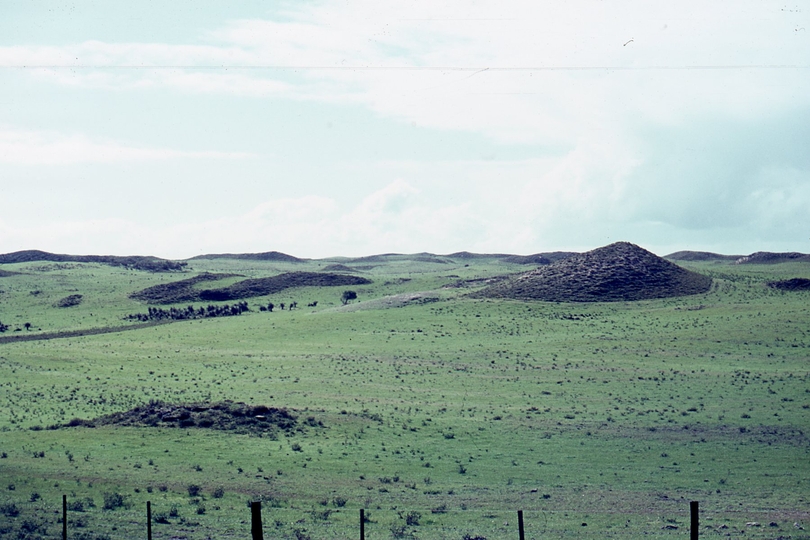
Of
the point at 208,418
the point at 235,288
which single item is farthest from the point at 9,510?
the point at 235,288

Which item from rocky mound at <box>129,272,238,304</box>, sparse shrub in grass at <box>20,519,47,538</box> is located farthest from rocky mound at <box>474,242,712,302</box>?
sparse shrub in grass at <box>20,519,47,538</box>

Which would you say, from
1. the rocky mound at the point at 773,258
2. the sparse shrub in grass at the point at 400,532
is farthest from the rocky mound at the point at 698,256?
the sparse shrub in grass at the point at 400,532

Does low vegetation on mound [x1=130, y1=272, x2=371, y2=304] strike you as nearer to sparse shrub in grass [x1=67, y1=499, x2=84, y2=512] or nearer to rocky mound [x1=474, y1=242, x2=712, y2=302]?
rocky mound [x1=474, y1=242, x2=712, y2=302]

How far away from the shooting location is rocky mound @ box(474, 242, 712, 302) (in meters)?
86.9

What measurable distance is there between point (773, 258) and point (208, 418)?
138m

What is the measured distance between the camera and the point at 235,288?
122m

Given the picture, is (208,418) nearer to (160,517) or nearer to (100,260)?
(160,517)

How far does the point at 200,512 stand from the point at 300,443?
10.9m

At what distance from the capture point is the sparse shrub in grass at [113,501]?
857 inches

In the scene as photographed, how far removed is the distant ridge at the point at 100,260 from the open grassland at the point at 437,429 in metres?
100

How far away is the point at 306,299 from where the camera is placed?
110375 millimetres

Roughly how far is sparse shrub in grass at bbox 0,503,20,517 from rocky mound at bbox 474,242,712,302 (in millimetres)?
68598

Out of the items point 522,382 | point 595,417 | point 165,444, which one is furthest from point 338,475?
point 522,382

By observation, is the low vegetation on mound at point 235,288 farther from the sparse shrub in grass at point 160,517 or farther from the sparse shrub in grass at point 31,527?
the sparse shrub in grass at point 31,527
